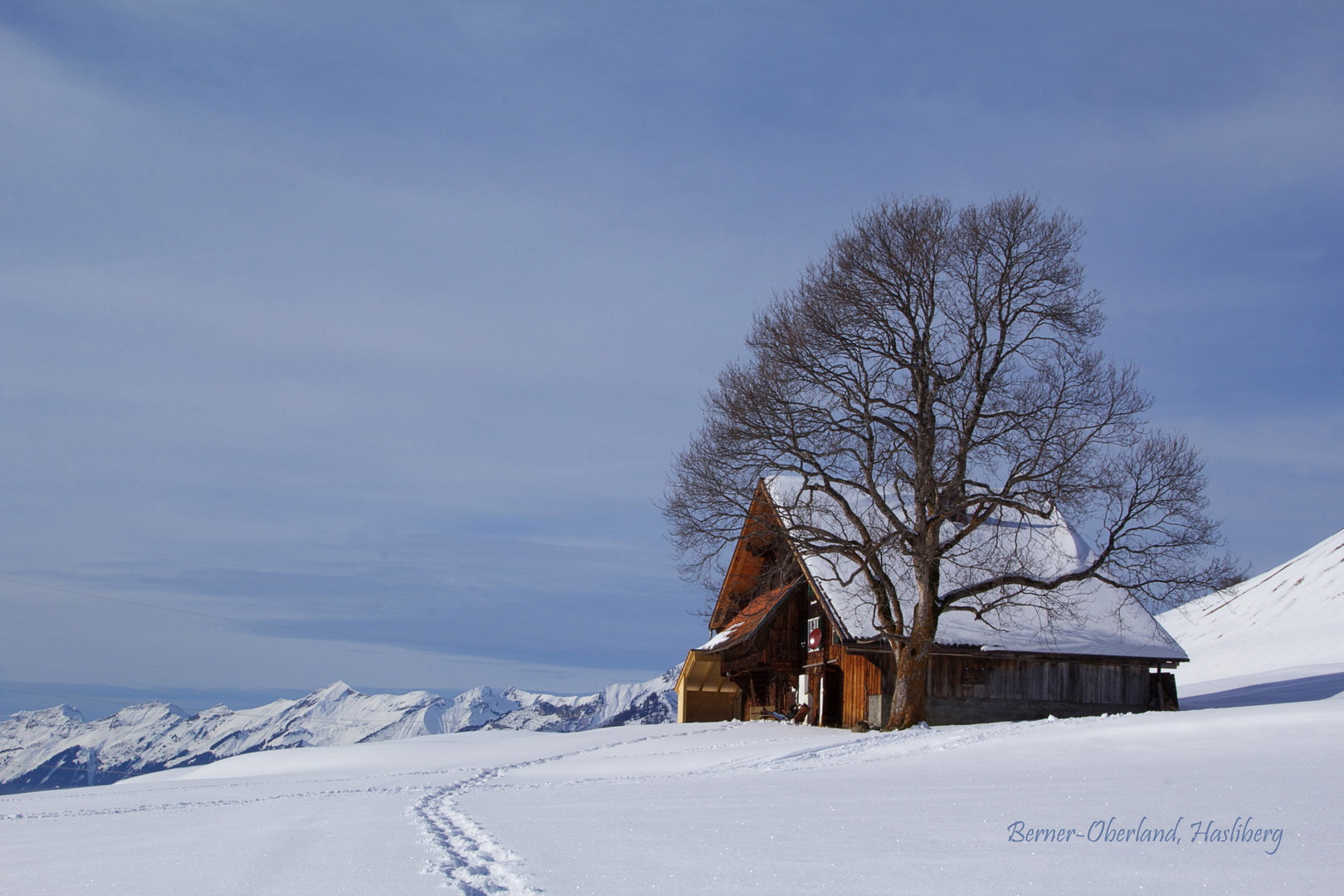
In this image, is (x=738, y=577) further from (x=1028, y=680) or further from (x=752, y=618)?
(x=1028, y=680)

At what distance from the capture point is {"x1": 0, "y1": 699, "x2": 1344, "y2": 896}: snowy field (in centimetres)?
680

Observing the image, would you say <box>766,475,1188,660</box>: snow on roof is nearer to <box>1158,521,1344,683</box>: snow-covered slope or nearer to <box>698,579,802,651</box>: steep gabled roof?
<box>698,579,802,651</box>: steep gabled roof

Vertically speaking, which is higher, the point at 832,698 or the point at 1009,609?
the point at 1009,609

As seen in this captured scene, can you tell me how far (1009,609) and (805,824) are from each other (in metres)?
19.7

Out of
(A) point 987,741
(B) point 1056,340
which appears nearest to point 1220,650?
(B) point 1056,340

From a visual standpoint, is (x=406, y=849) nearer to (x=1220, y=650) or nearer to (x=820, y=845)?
(x=820, y=845)

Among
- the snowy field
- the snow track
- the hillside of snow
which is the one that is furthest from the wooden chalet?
the snow track

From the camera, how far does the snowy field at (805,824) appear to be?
6.80 meters

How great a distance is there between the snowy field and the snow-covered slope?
101 feet

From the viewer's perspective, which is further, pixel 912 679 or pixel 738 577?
pixel 738 577

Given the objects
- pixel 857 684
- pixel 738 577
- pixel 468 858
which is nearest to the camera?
pixel 468 858

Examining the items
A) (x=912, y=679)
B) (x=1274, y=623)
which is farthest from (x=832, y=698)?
(x=1274, y=623)

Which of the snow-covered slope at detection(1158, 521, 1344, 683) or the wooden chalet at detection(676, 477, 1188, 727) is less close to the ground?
the snow-covered slope at detection(1158, 521, 1344, 683)

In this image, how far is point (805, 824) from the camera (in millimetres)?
9156
